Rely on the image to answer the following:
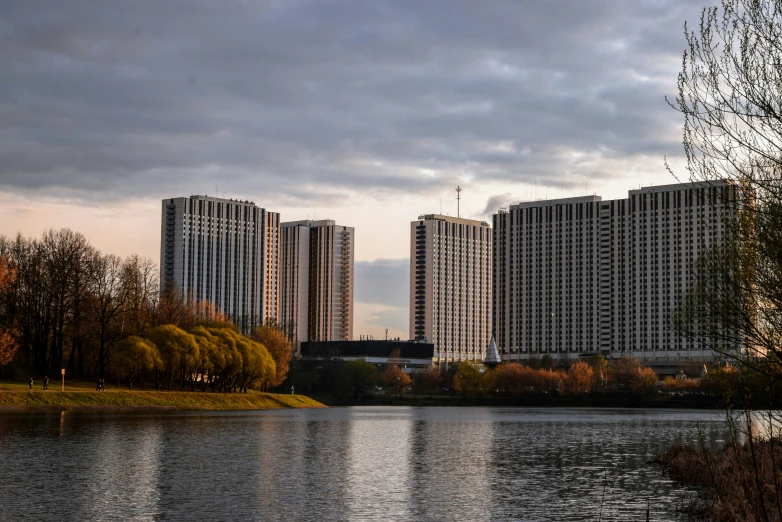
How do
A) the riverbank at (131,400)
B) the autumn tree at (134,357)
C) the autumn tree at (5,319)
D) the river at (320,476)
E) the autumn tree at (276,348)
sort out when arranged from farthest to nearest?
the autumn tree at (276,348), the autumn tree at (134,357), the autumn tree at (5,319), the riverbank at (131,400), the river at (320,476)

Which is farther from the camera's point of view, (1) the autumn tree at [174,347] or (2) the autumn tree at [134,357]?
(1) the autumn tree at [174,347]

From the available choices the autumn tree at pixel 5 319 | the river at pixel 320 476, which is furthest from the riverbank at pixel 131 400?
the river at pixel 320 476

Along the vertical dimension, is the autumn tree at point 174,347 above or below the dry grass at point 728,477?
above

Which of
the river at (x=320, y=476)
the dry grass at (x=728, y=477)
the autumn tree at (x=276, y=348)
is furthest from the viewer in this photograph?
the autumn tree at (x=276, y=348)

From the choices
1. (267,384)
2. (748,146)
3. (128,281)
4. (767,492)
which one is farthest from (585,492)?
(267,384)

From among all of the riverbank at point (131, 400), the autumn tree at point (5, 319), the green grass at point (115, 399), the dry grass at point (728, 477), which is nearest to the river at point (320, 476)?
the dry grass at point (728, 477)

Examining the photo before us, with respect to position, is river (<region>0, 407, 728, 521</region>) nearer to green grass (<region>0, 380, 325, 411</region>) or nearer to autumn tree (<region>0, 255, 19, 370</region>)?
green grass (<region>0, 380, 325, 411</region>)

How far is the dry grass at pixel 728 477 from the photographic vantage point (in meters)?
23.9

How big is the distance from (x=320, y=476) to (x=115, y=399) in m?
71.5

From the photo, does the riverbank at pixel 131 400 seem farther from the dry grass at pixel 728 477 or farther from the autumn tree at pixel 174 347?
the dry grass at pixel 728 477

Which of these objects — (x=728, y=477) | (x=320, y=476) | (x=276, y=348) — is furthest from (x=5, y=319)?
(x=728, y=477)

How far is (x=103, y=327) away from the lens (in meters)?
130

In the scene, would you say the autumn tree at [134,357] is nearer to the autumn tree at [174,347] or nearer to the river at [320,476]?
the autumn tree at [174,347]

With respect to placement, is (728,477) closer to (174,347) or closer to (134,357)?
(134,357)
